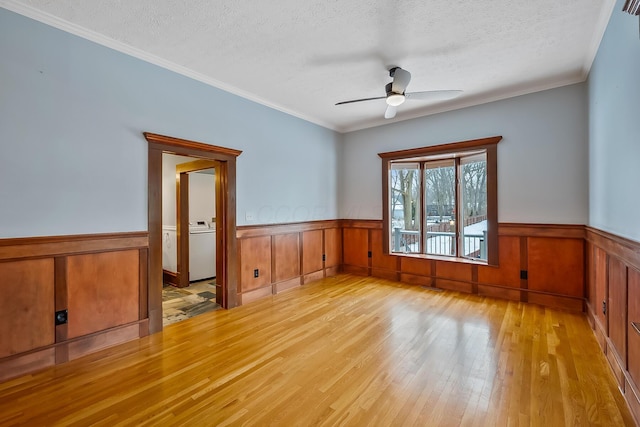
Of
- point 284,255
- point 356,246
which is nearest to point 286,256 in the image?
point 284,255

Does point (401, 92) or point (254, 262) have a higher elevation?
point (401, 92)

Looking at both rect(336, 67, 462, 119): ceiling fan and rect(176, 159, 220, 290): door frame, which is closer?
rect(336, 67, 462, 119): ceiling fan

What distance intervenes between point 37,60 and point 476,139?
5090 mm

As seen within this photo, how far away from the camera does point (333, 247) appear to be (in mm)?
5703

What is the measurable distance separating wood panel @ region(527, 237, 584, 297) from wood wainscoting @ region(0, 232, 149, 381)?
484cm

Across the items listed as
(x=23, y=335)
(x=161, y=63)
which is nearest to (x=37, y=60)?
(x=161, y=63)

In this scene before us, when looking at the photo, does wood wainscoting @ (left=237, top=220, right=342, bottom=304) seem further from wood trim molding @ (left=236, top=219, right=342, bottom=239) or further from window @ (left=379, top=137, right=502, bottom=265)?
window @ (left=379, top=137, right=502, bottom=265)

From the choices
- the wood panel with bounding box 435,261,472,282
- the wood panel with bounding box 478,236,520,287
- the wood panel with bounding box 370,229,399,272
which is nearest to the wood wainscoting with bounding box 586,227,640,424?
the wood panel with bounding box 478,236,520,287

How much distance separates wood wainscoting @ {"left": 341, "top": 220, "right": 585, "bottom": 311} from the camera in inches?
144

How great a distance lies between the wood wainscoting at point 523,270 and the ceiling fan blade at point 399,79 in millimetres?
2492

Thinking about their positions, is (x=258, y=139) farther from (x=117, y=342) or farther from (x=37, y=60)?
(x=117, y=342)

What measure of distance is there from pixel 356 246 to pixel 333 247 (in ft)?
1.50

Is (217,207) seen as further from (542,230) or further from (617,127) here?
(542,230)

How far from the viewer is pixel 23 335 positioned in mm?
2314
